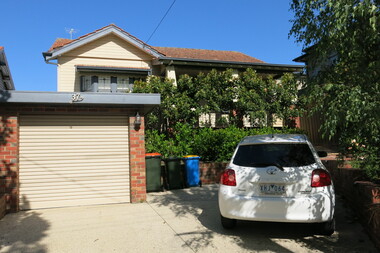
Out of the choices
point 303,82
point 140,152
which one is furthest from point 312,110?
point 140,152

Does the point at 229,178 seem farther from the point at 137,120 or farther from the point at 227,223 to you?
the point at 137,120

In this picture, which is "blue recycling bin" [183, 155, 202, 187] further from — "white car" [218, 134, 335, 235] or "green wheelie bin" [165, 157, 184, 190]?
"white car" [218, 134, 335, 235]

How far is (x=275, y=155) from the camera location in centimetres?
472

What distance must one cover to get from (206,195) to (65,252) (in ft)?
15.1

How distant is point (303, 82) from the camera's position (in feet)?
13.7

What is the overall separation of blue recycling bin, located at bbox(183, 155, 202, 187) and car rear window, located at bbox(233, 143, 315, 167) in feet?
14.6

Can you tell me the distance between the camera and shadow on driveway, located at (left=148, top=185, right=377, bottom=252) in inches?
166

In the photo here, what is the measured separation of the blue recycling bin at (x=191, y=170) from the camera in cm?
931

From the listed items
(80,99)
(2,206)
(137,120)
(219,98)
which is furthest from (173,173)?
(219,98)

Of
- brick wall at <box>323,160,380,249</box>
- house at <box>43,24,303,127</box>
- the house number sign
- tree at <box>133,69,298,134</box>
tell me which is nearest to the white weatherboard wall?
house at <box>43,24,303,127</box>

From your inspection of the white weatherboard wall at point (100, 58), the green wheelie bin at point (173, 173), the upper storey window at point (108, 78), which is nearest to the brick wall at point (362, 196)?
the green wheelie bin at point (173, 173)

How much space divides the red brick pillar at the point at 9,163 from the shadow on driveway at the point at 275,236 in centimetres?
337

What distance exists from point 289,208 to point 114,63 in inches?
542

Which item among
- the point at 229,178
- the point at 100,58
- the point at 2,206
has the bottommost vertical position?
the point at 2,206
